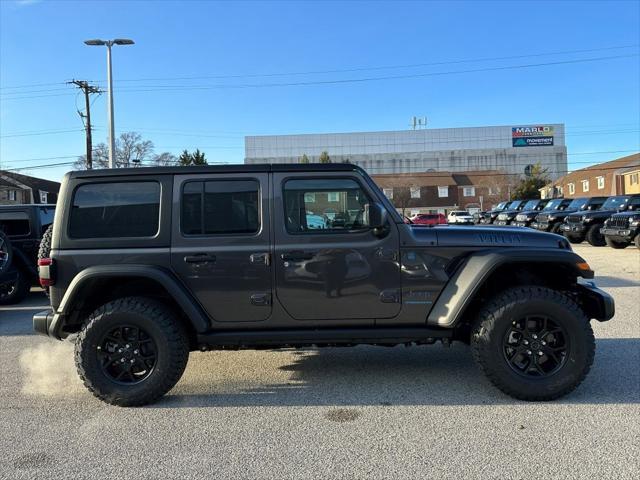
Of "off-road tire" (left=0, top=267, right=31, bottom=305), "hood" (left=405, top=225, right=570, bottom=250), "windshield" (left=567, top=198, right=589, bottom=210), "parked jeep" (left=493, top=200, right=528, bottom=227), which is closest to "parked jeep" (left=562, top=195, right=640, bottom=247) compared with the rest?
"windshield" (left=567, top=198, right=589, bottom=210)

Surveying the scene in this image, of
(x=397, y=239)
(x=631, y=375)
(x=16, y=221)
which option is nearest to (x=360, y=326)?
(x=397, y=239)

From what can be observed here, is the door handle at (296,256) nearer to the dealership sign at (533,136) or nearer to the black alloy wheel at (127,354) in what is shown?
the black alloy wheel at (127,354)

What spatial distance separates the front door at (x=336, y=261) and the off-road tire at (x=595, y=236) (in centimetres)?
1675

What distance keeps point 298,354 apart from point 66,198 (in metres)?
2.84

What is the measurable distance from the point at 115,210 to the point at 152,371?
1.39 m

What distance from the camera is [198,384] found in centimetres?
Result: 469

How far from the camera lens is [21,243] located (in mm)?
9711

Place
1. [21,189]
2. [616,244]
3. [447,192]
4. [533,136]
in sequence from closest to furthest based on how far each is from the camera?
[616,244], [21,189], [447,192], [533,136]

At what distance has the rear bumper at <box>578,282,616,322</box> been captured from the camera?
4.32m

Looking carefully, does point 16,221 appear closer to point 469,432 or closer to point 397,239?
point 397,239

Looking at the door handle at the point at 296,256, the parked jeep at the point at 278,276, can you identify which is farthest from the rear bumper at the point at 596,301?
the door handle at the point at 296,256

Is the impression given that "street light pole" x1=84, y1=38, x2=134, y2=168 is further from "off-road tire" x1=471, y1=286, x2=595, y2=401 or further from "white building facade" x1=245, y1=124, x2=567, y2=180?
"white building facade" x1=245, y1=124, x2=567, y2=180

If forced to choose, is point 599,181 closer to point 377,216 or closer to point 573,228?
point 573,228

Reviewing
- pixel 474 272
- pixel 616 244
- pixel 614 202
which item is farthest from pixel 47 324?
pixel 614 202
